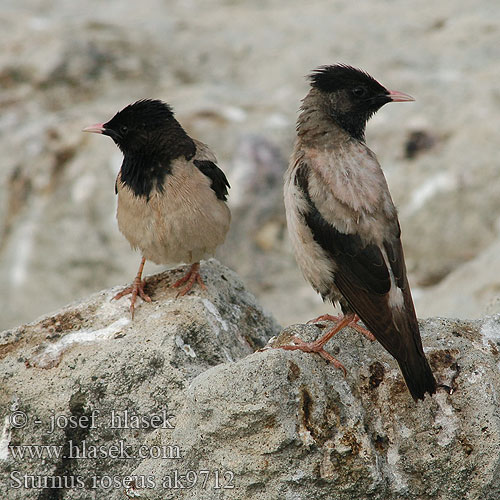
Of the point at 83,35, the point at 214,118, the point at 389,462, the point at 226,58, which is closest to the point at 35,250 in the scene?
the point at 214,118

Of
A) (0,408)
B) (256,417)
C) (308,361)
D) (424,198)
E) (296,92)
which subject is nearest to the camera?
(256,417)

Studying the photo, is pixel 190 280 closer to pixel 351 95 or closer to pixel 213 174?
pixel 213 174

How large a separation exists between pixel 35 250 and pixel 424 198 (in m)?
6.09

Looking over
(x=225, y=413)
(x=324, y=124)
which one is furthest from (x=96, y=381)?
(x=324, y=124)

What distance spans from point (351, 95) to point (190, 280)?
2.10 m

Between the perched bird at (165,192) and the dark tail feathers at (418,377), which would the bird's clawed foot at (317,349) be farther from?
the perched bird at (165,192)

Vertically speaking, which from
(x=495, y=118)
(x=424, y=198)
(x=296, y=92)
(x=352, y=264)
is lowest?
(x=352, y=264)

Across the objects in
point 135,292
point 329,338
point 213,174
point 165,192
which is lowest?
point 329,338

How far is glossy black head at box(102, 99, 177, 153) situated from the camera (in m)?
7.33

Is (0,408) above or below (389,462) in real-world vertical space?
above

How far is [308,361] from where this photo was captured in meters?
5.36

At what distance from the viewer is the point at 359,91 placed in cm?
688

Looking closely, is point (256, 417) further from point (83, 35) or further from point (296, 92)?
point (83, 35)

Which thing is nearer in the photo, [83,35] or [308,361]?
Result: [308,361]
